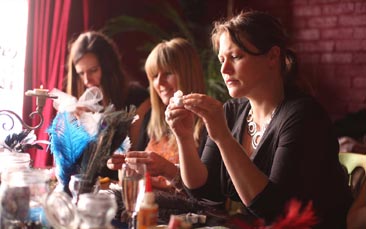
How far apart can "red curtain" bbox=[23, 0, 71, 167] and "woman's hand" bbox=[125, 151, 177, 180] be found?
1209 millimetres

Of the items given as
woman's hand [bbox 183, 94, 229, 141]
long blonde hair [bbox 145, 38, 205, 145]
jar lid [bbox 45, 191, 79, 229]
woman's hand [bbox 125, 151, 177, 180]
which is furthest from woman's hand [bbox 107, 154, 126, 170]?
long blonde hair [bbox 145, 38, 205, 145]

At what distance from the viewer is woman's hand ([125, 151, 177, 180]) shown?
1.83m

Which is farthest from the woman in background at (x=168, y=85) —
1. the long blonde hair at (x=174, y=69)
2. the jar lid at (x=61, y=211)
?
the jar lid at (x=61, y=211)

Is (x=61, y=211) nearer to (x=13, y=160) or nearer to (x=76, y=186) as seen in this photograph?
(x=76, y=186)

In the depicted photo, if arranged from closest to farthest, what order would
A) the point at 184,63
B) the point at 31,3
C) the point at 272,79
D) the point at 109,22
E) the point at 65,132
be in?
the point at 65,132 < the point at 272,79 < the point at 184,63 < the point at 31,3 < the point at 109,22

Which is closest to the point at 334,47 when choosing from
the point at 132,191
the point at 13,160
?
the point at 13,160

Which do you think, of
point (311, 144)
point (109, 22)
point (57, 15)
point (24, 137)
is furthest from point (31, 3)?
point (311, 144)

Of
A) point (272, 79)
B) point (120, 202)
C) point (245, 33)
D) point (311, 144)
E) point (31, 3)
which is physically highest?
point (31, 3)

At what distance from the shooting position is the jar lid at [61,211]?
1.25 metres

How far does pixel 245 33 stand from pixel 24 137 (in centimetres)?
84

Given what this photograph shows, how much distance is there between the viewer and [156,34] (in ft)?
12.4

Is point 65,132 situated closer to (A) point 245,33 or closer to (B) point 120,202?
(B) point 120,202

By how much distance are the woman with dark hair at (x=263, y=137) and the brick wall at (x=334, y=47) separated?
1.65m

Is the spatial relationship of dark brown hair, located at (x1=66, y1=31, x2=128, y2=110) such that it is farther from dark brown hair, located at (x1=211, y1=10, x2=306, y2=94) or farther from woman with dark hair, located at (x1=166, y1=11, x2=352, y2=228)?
dark brown hair, located at (x1=211, y1=10, x2=306, y2=94)
